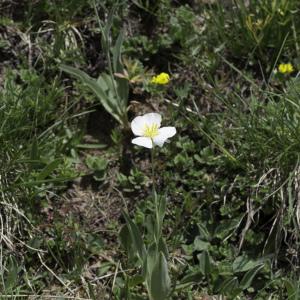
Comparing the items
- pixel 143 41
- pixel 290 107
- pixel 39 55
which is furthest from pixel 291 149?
pixel 39 55

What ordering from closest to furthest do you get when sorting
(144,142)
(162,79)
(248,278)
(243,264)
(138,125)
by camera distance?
(144,142), (138,125), (248,278), (243,264), (162,79)

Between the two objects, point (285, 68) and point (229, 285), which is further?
point (285, 68)

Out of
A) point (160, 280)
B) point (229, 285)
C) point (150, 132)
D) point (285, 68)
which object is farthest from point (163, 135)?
point (285, 68)

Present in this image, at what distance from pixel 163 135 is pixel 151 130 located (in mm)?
60

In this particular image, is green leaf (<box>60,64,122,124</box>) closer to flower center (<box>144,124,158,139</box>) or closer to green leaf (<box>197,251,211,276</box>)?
flower center (<box>144,124,158,139</box>)

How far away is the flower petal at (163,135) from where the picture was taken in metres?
2.41

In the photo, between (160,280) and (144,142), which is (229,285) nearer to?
(160,280)

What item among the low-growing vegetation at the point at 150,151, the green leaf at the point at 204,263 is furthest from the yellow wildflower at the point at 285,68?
the green leaf at the point at 204,263

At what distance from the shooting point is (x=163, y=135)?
245 centimetres

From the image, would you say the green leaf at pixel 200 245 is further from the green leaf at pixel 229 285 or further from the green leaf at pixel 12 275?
the green leaf at pixel 12 275

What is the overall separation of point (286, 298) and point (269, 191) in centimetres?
42

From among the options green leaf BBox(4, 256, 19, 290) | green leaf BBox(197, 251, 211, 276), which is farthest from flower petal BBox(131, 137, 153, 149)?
green leaf BBox(4, 256, 19, 290)

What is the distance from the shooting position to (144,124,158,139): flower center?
2473 millimetres

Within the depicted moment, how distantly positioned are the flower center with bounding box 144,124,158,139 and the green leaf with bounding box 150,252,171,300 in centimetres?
41
